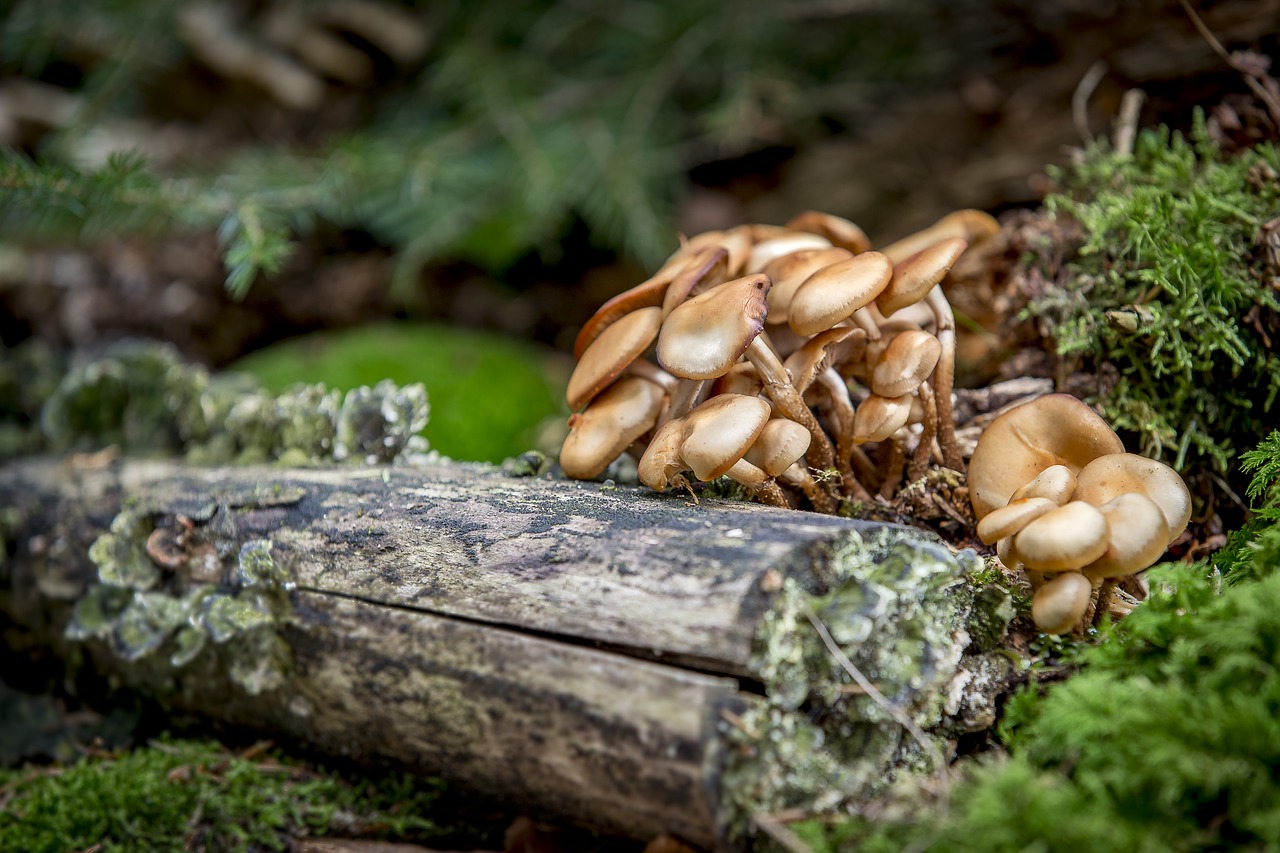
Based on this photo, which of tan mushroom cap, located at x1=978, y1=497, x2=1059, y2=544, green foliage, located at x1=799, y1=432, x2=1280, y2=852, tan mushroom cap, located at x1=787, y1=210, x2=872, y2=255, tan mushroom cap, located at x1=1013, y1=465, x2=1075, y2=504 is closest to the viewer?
green foliage, located at x1=799, y1=432, x2=1280, y2=852

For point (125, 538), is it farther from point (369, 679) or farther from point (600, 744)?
point (600, 744)

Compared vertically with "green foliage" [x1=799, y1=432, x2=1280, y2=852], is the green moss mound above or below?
below

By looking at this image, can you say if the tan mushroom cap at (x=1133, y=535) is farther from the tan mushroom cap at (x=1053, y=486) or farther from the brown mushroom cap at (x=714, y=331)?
the brown mushroom cap at (x=714, y=331)

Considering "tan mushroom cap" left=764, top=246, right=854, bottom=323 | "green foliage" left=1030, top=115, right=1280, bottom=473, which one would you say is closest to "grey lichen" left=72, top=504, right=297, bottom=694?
"tan mushroom cap" left=764, top=246, right=854, bottom=323

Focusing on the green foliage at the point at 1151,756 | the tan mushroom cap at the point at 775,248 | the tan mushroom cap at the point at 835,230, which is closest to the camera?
the green foliage at the point at 1151,756

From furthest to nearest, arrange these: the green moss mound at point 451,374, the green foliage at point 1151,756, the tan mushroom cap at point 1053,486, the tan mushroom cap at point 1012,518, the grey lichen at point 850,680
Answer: the green moss mound at point 451,374 < the tan mushroom cap at point 1053,486 < the tan mushroom cap at point 1012,518 < the grey lichen at point 850,680 < the green foliage at point 1151,756

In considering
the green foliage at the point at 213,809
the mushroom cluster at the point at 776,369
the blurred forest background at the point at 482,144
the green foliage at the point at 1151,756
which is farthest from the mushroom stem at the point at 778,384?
the blurred forest background at the point at 482,144

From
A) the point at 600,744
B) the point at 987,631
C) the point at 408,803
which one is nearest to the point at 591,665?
the point at 600,744

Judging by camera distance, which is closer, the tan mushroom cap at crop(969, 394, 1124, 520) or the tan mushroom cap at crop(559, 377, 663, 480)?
the tan mushroom cap at crop(969, 394, 1124, 520)

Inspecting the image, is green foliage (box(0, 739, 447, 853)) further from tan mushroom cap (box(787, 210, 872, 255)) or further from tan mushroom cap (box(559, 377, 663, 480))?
tan mushroom cap (box(787, 210, 872, 255))
